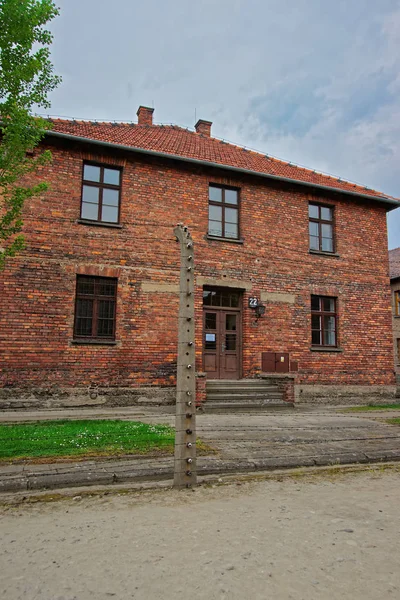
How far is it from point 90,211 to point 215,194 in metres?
4.01

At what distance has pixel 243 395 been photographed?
41.9 ft

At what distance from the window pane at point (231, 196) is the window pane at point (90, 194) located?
4.11 m

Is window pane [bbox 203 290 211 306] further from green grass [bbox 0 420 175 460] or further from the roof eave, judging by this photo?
green grass [bbox 0 420 175 460]

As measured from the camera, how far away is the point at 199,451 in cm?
641

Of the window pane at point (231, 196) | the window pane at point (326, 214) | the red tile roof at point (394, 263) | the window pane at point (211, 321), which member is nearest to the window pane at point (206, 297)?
the window pane at point (211, 321)

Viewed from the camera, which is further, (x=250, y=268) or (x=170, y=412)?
(x=250, y=268)

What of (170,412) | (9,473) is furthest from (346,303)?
(9,473)

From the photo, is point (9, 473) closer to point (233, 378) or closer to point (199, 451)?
point (199, 451)

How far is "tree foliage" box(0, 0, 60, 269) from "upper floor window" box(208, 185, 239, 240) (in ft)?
23.3

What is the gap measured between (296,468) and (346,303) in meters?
10.4

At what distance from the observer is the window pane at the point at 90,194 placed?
13.0m

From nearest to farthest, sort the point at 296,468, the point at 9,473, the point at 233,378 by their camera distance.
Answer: the point at 9,473, the point at 296,468, the point at 233,378

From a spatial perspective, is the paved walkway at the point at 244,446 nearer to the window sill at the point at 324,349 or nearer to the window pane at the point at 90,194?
the window sill at the point at 324,349

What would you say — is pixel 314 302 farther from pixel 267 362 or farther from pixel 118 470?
pixel 118 470
